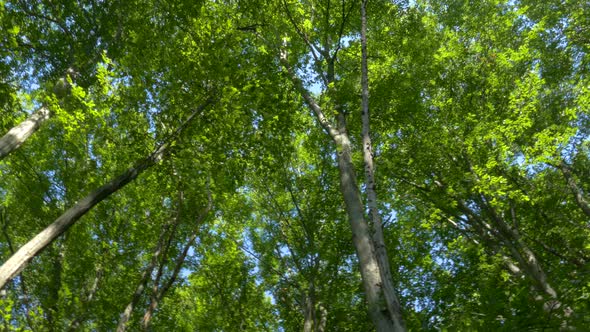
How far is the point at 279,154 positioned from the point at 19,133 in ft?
20.1

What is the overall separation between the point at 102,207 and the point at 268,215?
5.99 meters

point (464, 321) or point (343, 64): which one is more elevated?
point (343, 64)

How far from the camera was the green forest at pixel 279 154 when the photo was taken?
26.8ft

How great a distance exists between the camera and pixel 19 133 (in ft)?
24.1

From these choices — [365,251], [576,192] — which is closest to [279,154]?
[365,251]

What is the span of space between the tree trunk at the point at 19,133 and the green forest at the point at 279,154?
0.20ft

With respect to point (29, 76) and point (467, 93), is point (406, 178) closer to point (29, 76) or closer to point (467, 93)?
point (467, 93)

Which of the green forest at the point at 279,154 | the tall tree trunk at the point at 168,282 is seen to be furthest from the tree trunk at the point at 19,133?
the tall tree trunk at the point at 168,282

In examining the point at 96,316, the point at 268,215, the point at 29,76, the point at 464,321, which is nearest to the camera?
the point at 464,321

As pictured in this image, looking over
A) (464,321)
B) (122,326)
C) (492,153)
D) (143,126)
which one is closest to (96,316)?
(122,326)

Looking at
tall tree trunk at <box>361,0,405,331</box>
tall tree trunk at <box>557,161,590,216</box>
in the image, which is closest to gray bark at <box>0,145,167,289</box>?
tall tree trunk at <box>361,0,405,331</box>

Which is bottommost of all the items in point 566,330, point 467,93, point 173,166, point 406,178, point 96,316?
point 566,330

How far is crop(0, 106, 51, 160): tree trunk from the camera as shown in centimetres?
704

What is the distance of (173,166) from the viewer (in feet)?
29.4
